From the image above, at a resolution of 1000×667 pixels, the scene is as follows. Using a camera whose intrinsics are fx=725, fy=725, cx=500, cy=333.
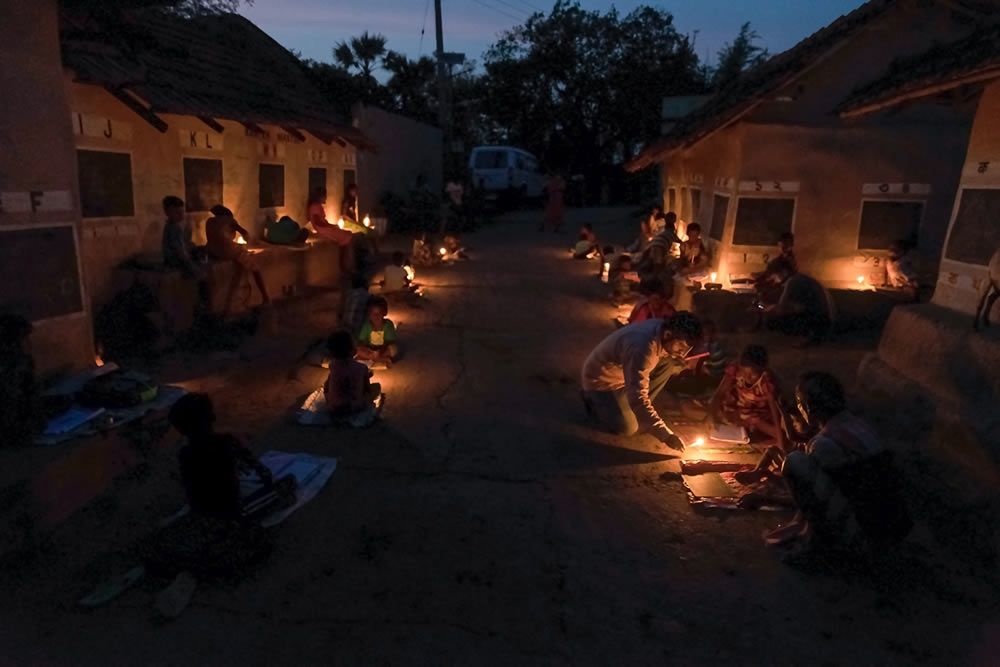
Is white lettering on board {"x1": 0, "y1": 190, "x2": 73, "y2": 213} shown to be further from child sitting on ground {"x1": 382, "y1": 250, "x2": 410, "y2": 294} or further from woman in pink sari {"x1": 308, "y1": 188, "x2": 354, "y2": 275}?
woman in pink sari {"x1": 308, "y1": 188, "x2": 354, "y2": 275}

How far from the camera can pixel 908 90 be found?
20.1 feet

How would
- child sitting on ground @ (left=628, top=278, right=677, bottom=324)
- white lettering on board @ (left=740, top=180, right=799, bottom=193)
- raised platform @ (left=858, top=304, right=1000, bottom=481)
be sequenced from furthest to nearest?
white lettering on board @ (left=740, top=180, right=799, bottom=193)
child sitting on ground @ (left=628, top=278, right=677, bottom=324)
raised platform @ (left=858, top=304, right=1000, bottom=481)

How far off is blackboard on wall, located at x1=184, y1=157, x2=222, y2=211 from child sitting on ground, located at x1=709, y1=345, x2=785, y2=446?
7863 millimetres

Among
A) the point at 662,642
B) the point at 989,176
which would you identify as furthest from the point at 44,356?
the point at 989,176

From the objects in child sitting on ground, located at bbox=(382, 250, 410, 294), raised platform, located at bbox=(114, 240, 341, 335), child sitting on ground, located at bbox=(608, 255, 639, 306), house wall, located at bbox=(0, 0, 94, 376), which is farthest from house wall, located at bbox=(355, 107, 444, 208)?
house wall, located at bbox=(0, 0, 94, 376)

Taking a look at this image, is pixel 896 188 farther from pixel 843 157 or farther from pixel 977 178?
pixel 977 178

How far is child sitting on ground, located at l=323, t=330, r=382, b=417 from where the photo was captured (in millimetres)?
6105

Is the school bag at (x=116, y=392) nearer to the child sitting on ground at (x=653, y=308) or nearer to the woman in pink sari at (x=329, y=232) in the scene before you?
the child sitting on ground at (x=653, y=308)

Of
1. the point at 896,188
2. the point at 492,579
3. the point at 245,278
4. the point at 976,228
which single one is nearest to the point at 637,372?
the point at 492,579

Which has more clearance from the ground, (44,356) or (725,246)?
(725,246)

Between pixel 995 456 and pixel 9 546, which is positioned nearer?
pixel 9 546

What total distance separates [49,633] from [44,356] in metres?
2.96

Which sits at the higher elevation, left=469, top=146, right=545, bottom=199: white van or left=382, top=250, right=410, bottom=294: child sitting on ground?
left=469, top=146, right=545, bottom=199: white van

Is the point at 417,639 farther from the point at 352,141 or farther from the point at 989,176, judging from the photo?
the point at 352,141
